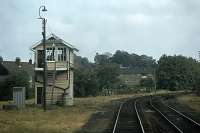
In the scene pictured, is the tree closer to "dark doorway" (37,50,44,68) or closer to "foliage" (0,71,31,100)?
"foliage" (0,71,31,100)

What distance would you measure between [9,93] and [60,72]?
839 inches

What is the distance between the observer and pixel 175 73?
118875mm

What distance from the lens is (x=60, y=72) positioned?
163 feet

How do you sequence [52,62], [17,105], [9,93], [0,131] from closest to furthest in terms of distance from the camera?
[0,131] → [17,105] → [52,62] → [9,93]

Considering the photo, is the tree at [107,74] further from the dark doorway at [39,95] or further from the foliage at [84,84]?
the dark doorway at [39,95]

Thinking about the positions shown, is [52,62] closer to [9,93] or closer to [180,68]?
[9,93]

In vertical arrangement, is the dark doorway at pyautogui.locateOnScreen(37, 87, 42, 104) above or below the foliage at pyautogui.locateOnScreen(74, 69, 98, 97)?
below

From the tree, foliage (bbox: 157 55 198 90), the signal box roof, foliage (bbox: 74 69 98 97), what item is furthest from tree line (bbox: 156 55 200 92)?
the signal box roof

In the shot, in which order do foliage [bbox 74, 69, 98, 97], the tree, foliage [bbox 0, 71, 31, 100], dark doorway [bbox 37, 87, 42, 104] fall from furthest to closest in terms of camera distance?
the tree
foliage [bbox 74, 69, 98, 97]
foliage [bbox 0, 71, 31, 100]
dark doorway [bbox 37, 87, 42, 104]

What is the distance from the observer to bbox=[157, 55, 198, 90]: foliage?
119 metres

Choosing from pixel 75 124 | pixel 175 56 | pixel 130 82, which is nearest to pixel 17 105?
pixel 75 124

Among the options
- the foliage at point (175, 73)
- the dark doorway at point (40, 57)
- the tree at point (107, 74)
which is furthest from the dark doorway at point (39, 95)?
the foliage at point (175, 73)

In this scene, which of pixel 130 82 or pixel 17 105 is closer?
pixel 17 105

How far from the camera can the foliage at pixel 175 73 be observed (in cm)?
11919
